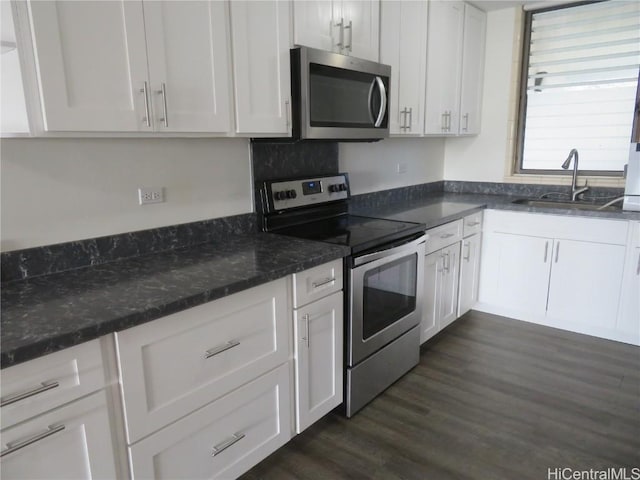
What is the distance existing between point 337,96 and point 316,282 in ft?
3.12

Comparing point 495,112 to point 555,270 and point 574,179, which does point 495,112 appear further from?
point 555,270

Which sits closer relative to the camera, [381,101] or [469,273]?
[381,101]

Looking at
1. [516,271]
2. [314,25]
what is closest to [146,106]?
[314,25]

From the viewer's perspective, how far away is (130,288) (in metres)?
1.48

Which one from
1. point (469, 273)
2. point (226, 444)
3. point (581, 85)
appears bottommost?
point (226, 444)

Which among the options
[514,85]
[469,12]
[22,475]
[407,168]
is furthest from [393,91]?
[22,475]

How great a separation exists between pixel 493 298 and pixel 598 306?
717 millimetres

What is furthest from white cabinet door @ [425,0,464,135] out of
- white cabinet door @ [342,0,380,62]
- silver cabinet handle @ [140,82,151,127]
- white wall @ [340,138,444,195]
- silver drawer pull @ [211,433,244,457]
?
silver drawer pull @ [211,433,244,457]

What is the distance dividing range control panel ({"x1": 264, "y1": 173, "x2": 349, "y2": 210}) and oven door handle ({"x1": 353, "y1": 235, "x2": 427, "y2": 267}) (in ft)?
1.88

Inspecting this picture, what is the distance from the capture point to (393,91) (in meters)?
2.72

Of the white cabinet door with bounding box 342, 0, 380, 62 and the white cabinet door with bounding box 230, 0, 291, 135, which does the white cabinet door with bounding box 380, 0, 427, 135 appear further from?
the white cabinet door with bounding box 230, 0, 291, 135

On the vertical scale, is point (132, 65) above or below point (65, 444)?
above

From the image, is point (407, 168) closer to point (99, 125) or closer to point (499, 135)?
point (499, 135)

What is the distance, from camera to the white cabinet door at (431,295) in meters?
2.78
